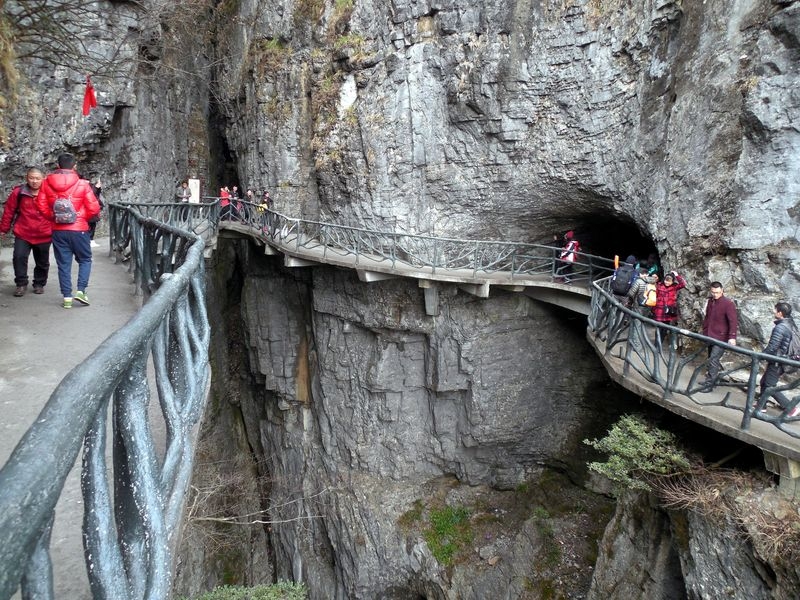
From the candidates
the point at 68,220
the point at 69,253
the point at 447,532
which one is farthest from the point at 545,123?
the point at 447,532

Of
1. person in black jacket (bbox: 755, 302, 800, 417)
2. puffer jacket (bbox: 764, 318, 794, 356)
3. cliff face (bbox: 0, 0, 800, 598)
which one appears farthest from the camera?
cliff face (bbox: 0, 0, 800, 598)

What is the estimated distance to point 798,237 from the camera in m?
6.57

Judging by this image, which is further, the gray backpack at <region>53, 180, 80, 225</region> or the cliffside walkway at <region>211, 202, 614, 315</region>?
the cliffside walkway at <region>211, 202, 614, 315</region>

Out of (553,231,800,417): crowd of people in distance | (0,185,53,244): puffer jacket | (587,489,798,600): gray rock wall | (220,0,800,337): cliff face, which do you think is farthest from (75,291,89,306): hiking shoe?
(220,0,800,337): cliff face

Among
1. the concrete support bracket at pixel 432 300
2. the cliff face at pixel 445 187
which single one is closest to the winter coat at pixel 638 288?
the cliff face at pixel 445 187

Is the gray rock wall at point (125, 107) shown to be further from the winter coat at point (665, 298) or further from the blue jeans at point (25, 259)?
the winter coat at point (665, 298)

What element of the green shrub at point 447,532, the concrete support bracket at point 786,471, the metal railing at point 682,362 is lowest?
the green shrub at point 447,532

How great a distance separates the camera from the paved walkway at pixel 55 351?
1817mm

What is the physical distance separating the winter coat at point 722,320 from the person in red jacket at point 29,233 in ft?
25.1


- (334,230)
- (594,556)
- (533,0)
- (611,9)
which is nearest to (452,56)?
(533,0)

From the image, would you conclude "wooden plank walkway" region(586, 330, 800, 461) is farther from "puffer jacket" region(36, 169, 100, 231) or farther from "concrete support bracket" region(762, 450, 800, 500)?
"puffer jacket" region(36, 169, 100, 231)

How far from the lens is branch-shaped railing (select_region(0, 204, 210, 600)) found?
817 millimetres

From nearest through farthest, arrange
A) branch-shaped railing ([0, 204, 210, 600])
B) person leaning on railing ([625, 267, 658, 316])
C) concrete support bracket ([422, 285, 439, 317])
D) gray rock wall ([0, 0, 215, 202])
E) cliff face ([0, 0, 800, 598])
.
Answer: branch-shaped railing ([0, 204, 210, 600]) → cliff face ([0, 0, 800, 598]) → person leaning on railing ([625, 267, 658, 316]) → concrete support bracket ([422, 285, 439, 317]) → gray rock wall ([0, 0, 215, 202])

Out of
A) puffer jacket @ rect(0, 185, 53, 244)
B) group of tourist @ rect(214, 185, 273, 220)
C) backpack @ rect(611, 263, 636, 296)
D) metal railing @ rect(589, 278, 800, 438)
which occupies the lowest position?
metal railing @ rect(589, 278, 800, 438)
